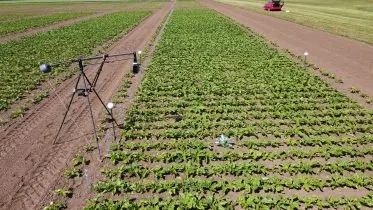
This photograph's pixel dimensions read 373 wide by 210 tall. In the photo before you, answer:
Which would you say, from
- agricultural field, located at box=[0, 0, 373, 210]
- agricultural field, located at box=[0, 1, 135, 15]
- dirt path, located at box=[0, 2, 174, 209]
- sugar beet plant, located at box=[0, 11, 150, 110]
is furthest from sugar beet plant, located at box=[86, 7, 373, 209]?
agricultural field, located at box=[0, 1, 135, 15]

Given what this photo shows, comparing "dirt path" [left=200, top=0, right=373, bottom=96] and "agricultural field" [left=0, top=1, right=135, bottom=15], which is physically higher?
"agricultural field" [left=0, top=1, right=135, bottom=15]

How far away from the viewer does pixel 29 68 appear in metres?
21.5

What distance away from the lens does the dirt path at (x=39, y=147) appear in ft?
30.1

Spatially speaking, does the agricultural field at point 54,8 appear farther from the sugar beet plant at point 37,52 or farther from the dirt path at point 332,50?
the dirt path at point 332,50

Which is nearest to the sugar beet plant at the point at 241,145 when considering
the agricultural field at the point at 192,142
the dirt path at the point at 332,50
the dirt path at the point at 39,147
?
the agricultural field at the point at 192,142

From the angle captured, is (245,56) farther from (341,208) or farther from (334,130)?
(341,208)

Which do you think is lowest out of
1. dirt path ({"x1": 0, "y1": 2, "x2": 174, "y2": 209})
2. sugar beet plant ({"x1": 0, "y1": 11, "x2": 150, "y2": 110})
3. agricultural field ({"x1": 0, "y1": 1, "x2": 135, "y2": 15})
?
dirt path ({"x1": 0, "y1": 2, "x2": 174, "y2": 209})

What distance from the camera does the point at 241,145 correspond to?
11531mm

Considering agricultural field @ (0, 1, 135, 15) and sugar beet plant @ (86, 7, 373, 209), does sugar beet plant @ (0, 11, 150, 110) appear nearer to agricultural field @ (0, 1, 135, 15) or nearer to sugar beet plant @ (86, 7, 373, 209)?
sugar beet plant @ (86, 7, 373, 209)

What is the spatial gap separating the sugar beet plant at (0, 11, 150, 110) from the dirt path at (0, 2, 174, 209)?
237 centimetres

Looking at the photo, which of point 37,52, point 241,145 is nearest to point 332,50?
point 241,145

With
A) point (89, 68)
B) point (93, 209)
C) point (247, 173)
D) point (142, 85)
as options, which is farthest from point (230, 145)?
point (89, 68)

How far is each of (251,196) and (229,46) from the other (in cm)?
2144

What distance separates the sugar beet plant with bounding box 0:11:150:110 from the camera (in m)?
17.8
